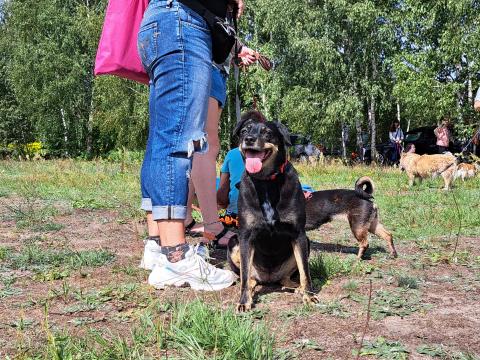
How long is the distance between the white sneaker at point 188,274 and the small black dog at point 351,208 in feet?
6.61

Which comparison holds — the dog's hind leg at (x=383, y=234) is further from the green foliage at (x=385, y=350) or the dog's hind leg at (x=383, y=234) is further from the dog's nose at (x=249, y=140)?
the green foliage at (x=385, y=350)

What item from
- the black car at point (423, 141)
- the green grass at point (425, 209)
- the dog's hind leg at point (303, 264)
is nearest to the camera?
the dog's hind leg at point (303, 264)

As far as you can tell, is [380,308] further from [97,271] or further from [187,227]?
[187,227]

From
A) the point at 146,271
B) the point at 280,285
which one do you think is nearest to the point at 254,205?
the point at 280,285

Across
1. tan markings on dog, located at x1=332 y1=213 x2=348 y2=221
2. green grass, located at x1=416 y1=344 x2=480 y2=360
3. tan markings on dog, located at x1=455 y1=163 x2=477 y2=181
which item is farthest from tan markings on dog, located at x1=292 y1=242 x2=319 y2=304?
tan markings on dog, located at x1=455 y1=163 x2=477 y2=181

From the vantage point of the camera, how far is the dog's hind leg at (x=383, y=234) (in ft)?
14.3

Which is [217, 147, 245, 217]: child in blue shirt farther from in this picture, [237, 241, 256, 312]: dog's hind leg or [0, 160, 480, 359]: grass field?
[237, 241, 256, 312]: dog's hind leg

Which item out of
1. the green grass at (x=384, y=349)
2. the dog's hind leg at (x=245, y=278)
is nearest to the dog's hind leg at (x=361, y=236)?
the dog's hind leg at (x=245, y=278)

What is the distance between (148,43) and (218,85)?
807 millimetres

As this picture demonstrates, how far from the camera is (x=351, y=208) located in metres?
4.85

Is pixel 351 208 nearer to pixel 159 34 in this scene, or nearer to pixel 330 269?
pixel 330 269

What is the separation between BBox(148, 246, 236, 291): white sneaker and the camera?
2893 millimetres

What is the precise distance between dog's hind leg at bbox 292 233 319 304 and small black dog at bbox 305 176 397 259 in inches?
66.4

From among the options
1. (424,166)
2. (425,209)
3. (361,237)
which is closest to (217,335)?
(361,237)
